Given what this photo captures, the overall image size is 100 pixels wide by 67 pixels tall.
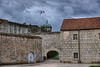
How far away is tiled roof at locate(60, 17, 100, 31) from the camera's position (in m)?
24.3

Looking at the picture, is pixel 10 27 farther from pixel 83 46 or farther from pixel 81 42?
pixel 83 46

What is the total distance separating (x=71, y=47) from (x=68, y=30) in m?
3.05

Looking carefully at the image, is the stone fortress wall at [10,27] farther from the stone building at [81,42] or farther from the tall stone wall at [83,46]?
the tall stone wall at [83,46]

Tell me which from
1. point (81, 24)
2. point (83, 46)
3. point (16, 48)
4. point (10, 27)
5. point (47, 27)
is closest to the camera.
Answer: point (16, 48)

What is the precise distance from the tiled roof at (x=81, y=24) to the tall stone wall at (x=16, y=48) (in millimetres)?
6149

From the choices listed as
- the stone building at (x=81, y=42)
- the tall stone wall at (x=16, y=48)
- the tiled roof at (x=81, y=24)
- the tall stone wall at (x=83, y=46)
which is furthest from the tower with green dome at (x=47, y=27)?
the tall stone wall at (x=16, y=48)

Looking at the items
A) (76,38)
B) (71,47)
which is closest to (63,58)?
(71,47)

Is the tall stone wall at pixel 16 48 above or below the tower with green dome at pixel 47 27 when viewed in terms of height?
below

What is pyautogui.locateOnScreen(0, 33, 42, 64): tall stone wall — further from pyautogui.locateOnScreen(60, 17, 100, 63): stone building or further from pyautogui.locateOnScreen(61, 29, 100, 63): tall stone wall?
pyautogui.locateOnScreen(60, 17, 100, 63): stone building

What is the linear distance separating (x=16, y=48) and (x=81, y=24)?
12.2 metres

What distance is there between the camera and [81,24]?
83.4ft

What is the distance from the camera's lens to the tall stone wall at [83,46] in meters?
23.5

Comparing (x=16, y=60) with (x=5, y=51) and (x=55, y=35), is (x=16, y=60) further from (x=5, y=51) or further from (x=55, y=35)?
(x=55, y=35)

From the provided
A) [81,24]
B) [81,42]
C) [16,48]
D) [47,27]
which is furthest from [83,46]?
[47,27]
